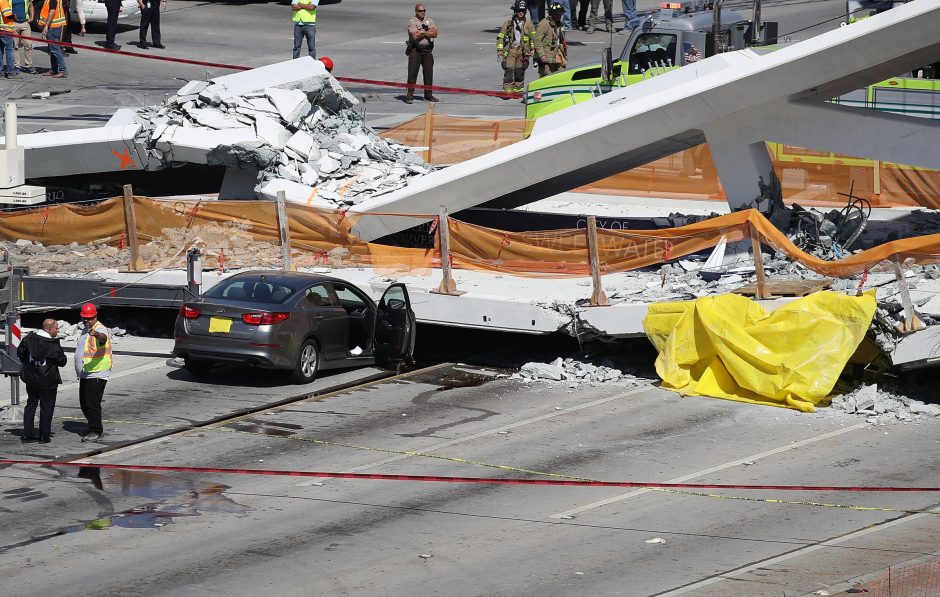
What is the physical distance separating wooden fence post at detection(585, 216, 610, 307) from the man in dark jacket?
6642 millimetres

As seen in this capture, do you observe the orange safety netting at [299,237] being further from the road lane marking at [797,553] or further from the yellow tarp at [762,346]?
the road lane marking at [797,553]

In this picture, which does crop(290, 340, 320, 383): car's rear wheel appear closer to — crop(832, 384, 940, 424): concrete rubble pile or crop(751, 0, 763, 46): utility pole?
crop(832, 384, 940, 424): concrete rubble pile

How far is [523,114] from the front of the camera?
32812mm

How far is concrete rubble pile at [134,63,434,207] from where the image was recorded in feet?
78.2

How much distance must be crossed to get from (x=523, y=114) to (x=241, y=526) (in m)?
21.3

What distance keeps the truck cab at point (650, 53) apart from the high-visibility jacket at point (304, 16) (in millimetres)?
7592

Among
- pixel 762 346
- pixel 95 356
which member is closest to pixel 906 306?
pixel 762 346

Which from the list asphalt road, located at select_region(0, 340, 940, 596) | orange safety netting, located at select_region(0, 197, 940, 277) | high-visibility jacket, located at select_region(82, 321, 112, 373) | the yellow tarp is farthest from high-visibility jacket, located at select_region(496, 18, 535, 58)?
high-visibility jacket, located at select_region(82, 321, 112, 373)

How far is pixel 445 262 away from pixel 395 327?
1.15 meters

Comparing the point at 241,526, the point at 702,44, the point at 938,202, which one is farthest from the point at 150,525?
the point at 702,44

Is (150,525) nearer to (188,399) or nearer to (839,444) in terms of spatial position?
(188,399)

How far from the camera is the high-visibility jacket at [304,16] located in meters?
34.0

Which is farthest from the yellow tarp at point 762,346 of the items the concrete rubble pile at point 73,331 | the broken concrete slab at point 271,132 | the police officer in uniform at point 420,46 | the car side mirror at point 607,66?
the police officer in uniform at point 420,46

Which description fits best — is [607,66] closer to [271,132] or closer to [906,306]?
[271,132]
